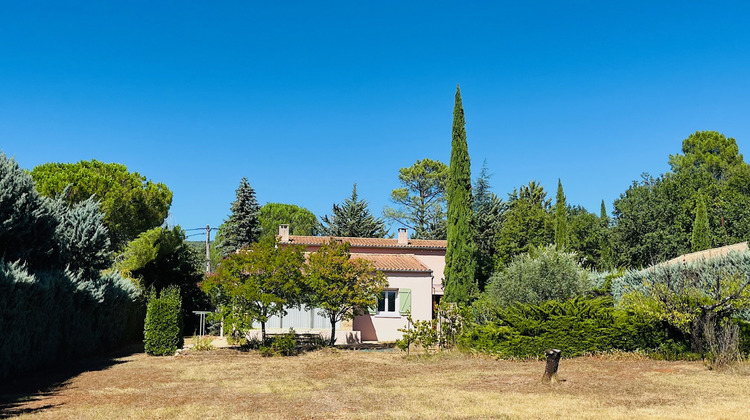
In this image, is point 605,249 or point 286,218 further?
point 286,218

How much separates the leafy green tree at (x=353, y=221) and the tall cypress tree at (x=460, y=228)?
22359mm

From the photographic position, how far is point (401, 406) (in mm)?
9609

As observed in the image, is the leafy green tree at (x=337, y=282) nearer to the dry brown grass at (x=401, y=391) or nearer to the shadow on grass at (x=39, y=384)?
the dry brown grass at (x=401, y=391)

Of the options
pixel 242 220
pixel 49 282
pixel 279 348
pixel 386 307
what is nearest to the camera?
pixel 49 282

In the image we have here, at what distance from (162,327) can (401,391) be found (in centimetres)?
1059

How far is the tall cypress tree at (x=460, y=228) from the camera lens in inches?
1028

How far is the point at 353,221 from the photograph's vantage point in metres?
49.6

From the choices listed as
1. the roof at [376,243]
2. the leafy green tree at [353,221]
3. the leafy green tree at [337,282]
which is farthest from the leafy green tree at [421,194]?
the leafy green tree at [337,282]

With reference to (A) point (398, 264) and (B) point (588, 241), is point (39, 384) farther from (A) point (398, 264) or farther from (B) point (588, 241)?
(B) point (588, 241)

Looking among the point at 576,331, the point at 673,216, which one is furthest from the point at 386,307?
the point at 673,216

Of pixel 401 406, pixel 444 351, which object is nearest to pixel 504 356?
pixel 444 351

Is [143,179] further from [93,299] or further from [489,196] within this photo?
[489,196]

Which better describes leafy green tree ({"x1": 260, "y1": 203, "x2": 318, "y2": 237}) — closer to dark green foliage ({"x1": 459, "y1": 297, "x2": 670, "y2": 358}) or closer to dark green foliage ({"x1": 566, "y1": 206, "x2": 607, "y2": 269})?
dark green foliage ({"x1": 566, "y1": 206, "x2": 607, "y2": 269})

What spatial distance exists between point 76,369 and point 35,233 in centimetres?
393
